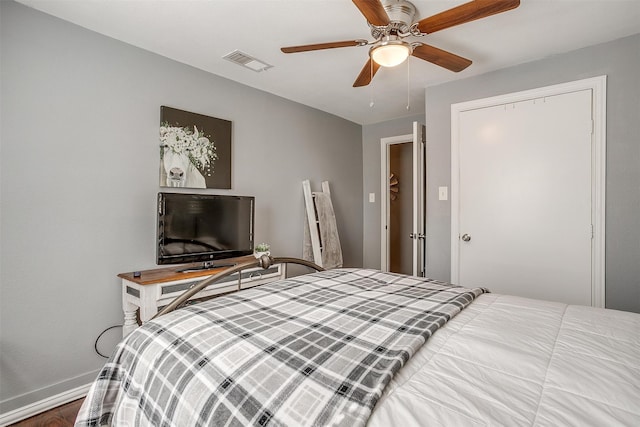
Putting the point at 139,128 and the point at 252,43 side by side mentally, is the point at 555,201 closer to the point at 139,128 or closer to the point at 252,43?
the point at 252,43

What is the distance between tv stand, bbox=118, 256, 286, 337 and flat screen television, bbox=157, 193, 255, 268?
5.1 inches

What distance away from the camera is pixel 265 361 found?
0.90m

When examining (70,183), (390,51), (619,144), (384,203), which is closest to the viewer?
(390,51)

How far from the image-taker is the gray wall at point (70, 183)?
1.88m

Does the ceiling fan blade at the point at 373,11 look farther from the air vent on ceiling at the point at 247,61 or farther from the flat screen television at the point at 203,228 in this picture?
the flat screen television at the point at 203,228

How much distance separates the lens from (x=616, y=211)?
237 centimetres

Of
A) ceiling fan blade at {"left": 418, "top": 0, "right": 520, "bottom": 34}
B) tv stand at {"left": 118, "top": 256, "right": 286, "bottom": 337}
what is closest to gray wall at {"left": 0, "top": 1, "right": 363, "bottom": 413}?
tv stand at {"left": 118, "top": 256, "right": 286, "bottom": 337}

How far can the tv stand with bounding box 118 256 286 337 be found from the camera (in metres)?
2.04

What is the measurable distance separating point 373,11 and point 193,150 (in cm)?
176

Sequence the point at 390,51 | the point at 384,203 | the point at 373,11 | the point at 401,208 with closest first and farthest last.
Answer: the point at 373,11
the point at 390,51
the point at 384,203
the point at 401,208

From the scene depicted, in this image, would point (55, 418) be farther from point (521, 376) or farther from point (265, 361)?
point (521, 376)

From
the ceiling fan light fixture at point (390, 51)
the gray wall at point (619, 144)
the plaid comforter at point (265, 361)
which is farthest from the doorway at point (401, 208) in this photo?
the plaid comforter at point (265, 361)

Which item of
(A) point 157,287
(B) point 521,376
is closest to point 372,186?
(A) point 157,287

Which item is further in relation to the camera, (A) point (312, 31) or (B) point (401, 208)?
(B) point (401, 208)
